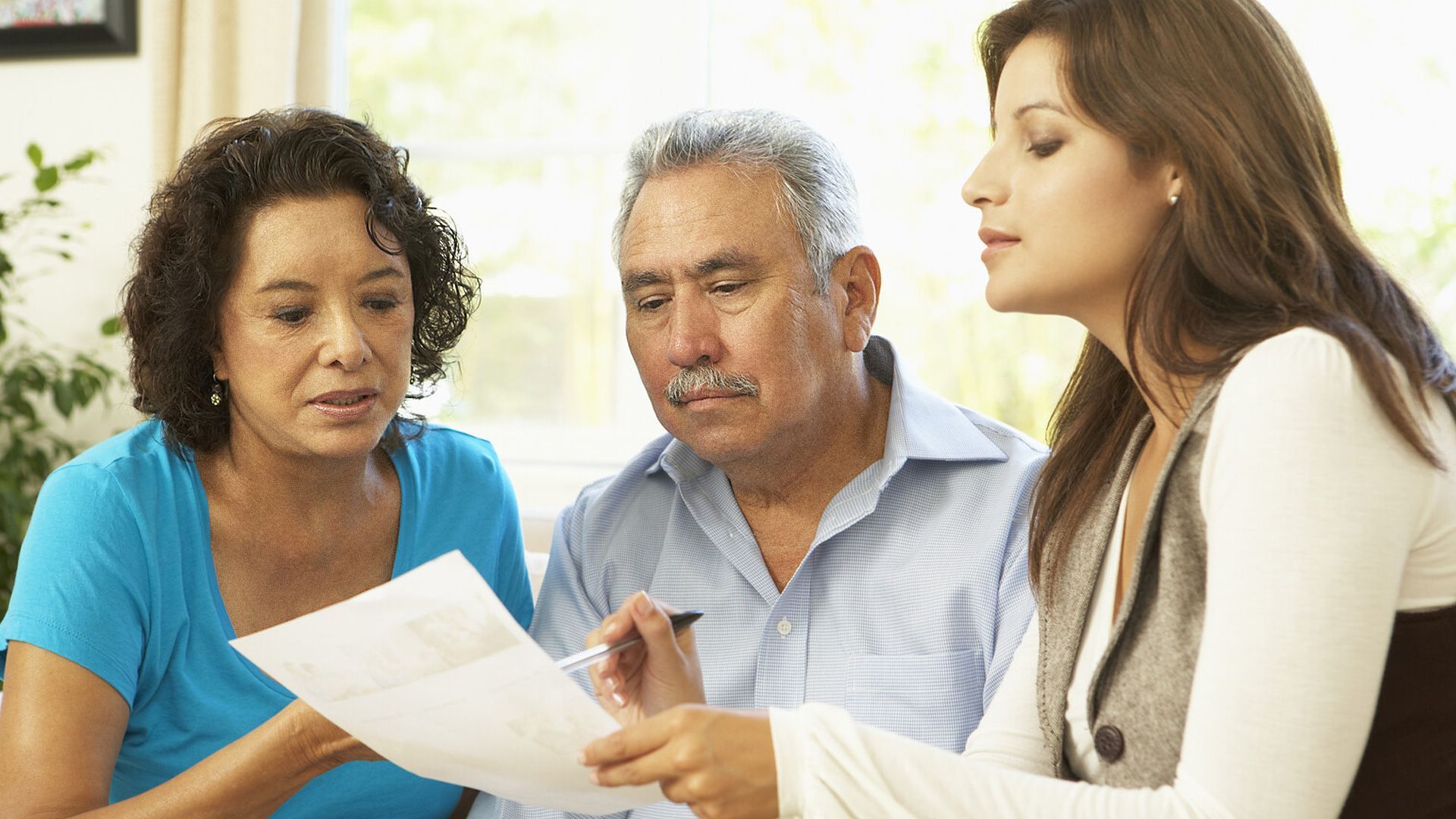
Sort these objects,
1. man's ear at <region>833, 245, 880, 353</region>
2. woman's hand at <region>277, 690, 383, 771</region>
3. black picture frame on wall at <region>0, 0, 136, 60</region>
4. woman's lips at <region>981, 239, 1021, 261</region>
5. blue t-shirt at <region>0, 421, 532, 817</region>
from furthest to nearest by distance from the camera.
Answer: black picture frame on wall at <region>0, 0, 136, 60</region>
man's ear at <region>833, 245, 880, 353</region>
blue t-shirt at <region>0, 421, 532, 817</region>
woman's hand at <region>277, 690, 383, 771</region>
woman's lips at <region>981, 239, 1021, 261</region>

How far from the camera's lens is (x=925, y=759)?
1.01 meters

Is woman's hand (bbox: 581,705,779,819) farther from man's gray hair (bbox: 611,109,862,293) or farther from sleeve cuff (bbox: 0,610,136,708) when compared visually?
man's gray hair (bbox: 611,109,862,293)

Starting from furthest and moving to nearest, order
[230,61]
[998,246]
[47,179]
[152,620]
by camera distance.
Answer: [230,61]
[47,179]
[152,620]
[998,246]

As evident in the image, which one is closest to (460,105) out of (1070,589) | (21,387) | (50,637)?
(21,387)

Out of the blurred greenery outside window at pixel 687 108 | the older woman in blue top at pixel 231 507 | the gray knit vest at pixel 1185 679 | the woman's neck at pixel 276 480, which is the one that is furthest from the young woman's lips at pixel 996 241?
the blurred greenery outside window at pixel 687 108

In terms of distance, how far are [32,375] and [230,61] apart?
907 mm

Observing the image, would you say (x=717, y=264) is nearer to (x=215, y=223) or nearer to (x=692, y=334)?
(x=692, y=334)

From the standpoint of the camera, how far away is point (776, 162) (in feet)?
5.76

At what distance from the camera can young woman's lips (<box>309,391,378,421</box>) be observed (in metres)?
1.58

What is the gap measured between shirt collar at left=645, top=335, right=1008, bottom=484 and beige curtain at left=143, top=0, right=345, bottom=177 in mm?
1700

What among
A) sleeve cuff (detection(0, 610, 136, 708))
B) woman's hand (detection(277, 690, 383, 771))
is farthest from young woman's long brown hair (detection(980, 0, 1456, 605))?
sleeve cuff (detection(0, 610, 136, 708))

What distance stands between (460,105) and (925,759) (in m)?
2.70

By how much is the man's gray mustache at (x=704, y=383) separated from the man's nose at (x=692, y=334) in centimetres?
1

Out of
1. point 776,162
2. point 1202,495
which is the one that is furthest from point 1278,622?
point 776,162
